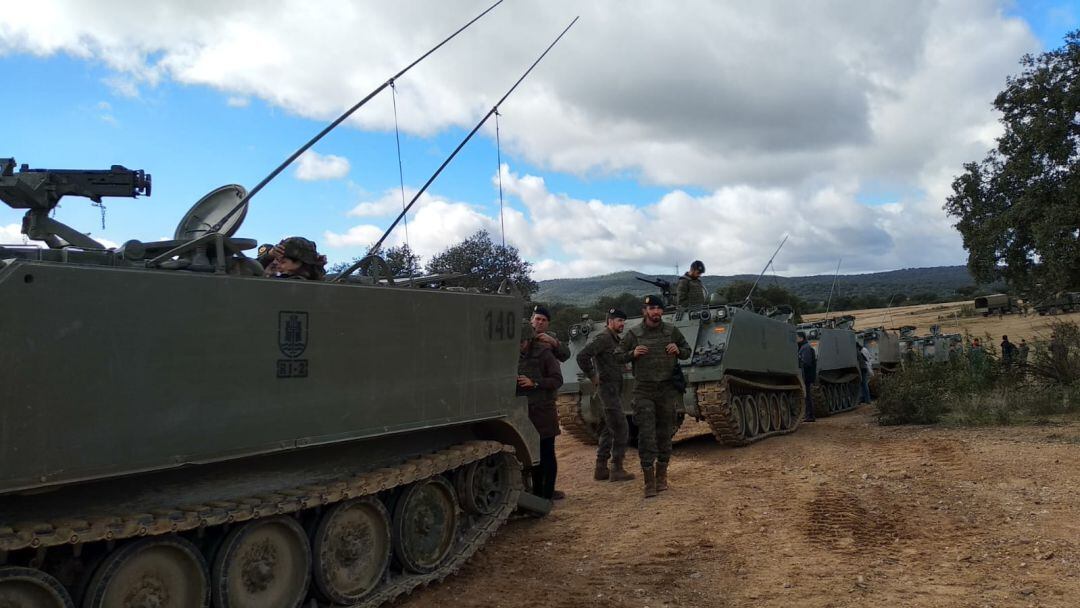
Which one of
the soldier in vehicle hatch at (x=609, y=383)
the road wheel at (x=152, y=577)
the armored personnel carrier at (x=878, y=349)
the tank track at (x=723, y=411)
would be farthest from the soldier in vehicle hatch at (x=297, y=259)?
the armored personnel carrier at (x=878, y=349)

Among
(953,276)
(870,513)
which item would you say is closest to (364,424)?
(870,513)

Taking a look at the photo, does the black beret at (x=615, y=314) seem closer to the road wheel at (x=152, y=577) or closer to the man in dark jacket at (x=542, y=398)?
the man in dark jacket at (x=542, y=398)

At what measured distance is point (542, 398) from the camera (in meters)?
7.32

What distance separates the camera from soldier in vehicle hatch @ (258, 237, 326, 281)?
14.9 feet

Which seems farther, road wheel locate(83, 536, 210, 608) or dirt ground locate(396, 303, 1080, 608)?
dirt ground locate(396, 303, 1080, 608)

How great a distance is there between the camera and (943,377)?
15203 mm

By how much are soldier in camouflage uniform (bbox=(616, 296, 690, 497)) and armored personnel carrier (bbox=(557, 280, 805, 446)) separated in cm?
200

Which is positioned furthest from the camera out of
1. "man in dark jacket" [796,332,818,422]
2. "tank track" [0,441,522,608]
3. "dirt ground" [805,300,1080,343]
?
"dirt ground" [805,300,1080,343]

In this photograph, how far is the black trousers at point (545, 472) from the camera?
733 centimetres

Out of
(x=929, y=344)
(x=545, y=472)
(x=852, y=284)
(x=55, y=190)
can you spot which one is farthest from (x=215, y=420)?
(x=852, y=284)

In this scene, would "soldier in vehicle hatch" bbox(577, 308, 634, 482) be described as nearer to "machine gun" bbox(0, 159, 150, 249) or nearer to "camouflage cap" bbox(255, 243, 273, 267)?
"camouflage cap" bbox(255, 243, 273, 267)

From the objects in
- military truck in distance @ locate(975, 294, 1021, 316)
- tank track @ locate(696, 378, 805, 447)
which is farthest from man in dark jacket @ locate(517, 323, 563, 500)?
military truck in distance @ locate(975, 294, 1021, 316)

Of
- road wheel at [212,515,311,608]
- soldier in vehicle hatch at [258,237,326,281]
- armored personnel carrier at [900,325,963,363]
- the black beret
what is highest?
soldier in vehicle hatch at [258,237,326,281]

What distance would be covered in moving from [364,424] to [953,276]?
141 metres
